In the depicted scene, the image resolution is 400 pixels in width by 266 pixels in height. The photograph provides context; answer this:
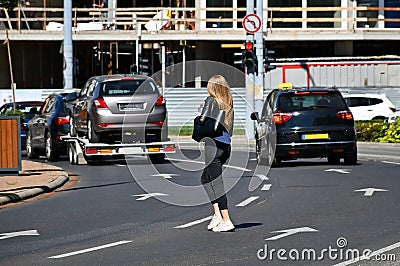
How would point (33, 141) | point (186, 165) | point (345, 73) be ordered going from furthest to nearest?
point (345, 73)
point (33, 141)
point (186, 165)

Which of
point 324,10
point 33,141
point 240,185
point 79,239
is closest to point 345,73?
point 324,10

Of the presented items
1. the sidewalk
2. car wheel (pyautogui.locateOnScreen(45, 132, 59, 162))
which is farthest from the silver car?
car wheel (pyautogui.locateOnScreen(45, 132, 59, 162))

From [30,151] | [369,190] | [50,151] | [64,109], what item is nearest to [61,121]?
[64,109]

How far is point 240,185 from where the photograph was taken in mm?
17297

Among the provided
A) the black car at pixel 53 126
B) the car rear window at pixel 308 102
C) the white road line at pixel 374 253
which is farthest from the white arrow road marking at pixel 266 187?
the black car at pixel 53 126

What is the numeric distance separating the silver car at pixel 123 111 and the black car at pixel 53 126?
1.99m

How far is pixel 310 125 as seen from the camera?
67.4 ft

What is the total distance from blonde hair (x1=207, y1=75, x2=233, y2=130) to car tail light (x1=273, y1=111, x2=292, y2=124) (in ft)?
30.5

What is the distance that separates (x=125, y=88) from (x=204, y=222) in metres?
10.5

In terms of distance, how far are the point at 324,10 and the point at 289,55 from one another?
3.20m

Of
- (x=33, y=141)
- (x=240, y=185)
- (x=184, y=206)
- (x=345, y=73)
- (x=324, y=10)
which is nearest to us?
(x=184, y=206)

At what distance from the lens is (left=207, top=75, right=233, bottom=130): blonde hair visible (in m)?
11.4

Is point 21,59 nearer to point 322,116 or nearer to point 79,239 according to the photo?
point 322,116

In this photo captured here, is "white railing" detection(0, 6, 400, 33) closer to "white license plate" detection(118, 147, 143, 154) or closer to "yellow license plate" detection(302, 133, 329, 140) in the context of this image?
"white license plate" detection(118, 147, 143, 154)
